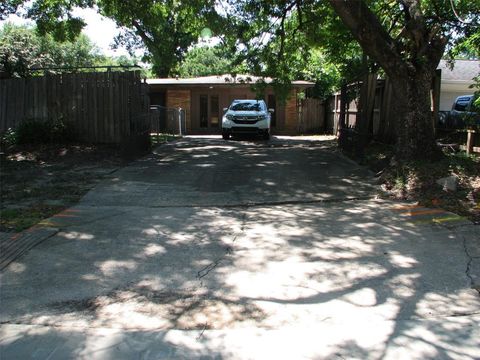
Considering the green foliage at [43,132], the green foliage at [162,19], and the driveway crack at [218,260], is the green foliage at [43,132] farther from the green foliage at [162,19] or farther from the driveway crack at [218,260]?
the driveway crack at [218,260]

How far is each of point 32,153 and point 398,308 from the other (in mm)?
10783

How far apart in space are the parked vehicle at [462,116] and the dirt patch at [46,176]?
25.9 feet

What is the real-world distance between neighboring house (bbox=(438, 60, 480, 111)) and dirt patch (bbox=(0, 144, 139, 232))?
1662 cm

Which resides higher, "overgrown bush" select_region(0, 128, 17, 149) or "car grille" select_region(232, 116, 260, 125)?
"car grille" select_region(232, 116, 260, 125)

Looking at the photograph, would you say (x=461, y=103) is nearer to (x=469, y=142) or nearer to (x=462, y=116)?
(x=469, y=142)

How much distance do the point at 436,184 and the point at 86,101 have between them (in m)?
9.80

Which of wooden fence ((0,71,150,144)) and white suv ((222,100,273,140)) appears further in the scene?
white suv ((222,100,273,140))

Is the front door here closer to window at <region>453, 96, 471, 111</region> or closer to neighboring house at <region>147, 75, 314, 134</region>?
neighboring house at <region>147, 75, 314, 134</region>

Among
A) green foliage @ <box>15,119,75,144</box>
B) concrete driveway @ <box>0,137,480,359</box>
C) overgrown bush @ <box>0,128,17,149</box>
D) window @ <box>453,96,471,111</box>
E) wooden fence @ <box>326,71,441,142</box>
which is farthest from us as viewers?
window @ <box>453,96,471,111</box>

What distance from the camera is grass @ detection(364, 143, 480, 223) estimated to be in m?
7.31

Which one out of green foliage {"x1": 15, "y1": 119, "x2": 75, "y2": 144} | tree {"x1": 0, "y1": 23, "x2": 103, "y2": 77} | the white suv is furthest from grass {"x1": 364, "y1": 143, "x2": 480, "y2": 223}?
tree {"x1": 0, "y1": 23, "x2": 103, "y2": 77}

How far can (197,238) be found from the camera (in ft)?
20.1

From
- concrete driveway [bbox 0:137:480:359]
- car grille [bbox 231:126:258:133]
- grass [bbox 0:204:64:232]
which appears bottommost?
concrete driveway [bbox 0:137:480:359]

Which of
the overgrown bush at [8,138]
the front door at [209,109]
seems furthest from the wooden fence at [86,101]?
the front door at [209,109]
